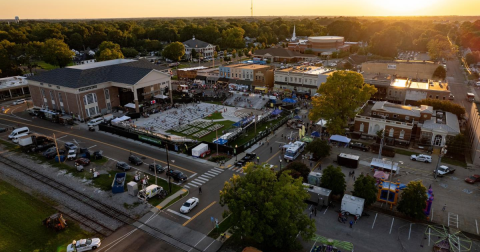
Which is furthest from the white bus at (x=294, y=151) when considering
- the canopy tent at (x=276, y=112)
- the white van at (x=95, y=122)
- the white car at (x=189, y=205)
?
the white van at (x=95, y=122)

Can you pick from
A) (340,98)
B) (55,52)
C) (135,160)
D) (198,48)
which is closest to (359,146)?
(340,98)

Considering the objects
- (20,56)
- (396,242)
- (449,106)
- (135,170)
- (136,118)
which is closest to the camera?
(396,242)

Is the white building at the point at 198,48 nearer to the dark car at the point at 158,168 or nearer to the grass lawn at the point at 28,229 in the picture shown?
the dark car at the point at 158,168

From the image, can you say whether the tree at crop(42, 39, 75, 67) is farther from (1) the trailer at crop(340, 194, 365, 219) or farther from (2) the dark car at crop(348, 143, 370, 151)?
(1) the trailer at crop(340, 194, 365, 219)

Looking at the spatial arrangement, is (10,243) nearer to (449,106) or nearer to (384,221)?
(384,221)

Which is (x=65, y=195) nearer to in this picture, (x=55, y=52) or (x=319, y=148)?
(x=319, y=148)

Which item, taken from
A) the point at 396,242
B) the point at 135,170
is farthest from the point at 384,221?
the point at 135,170

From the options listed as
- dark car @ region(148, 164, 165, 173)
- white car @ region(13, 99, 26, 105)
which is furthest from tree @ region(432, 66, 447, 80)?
white car @ region(13, 99, 26, 105)
